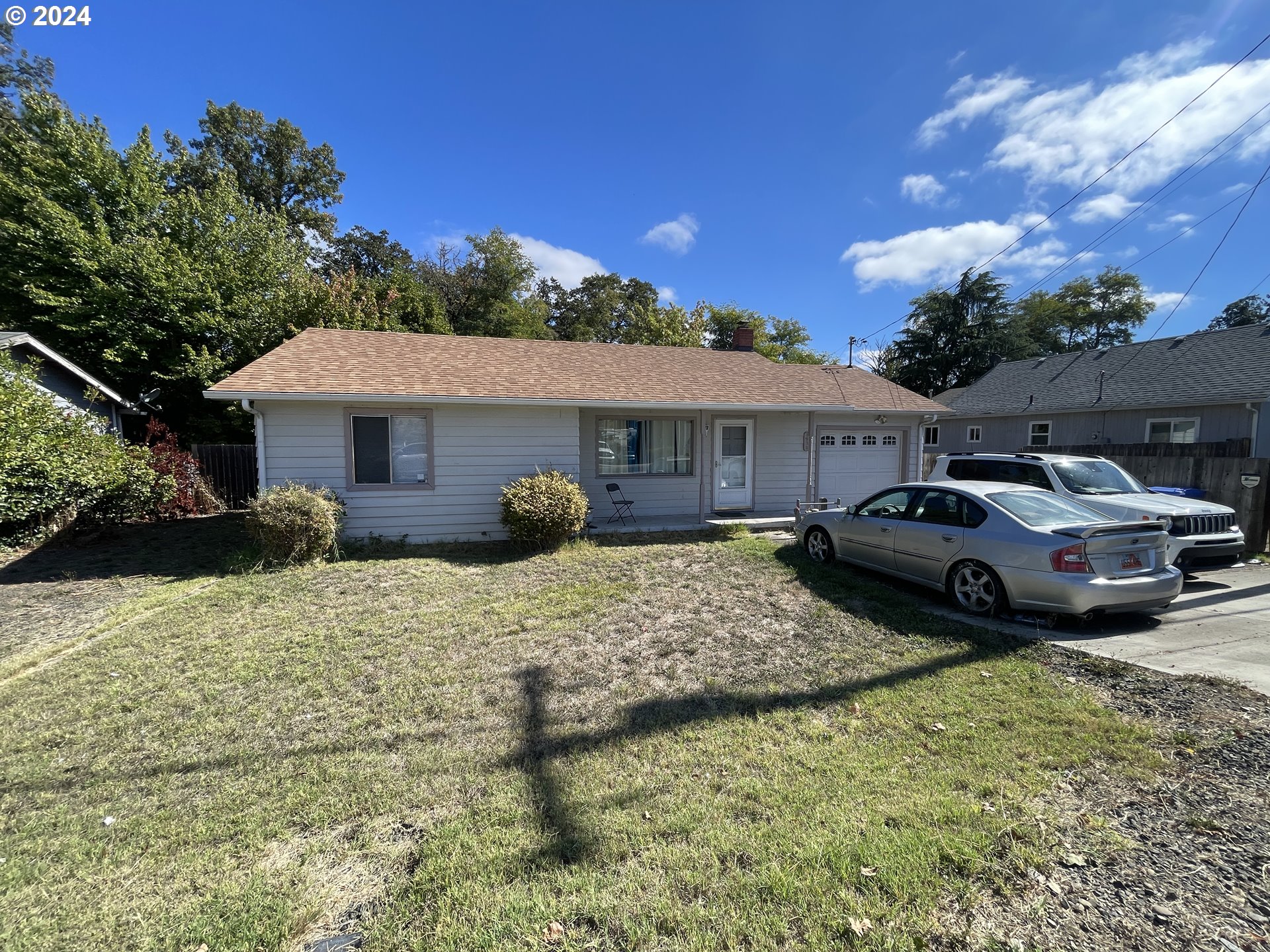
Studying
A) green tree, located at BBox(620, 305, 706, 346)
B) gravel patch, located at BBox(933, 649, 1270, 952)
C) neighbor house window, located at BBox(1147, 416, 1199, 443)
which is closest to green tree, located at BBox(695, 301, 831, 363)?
green tree, located at BBox(620, 305, 706, 346)

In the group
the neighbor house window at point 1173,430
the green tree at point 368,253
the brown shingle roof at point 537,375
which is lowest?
the neighbor house window at point 1173,430

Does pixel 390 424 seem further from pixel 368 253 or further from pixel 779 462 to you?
pixel 368 253

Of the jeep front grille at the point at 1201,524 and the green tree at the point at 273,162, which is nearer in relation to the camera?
the jeep front grille at the point at 1201,524

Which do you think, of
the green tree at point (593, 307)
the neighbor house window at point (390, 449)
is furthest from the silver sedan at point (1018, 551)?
the green tree at point (593, 307)

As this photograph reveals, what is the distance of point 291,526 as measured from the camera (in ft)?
26.6

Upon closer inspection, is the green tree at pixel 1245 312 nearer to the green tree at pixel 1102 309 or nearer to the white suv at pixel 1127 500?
the green tree at pixel 1102 309

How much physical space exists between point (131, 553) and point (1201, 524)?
1724cm

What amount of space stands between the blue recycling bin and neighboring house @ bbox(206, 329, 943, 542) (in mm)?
4574

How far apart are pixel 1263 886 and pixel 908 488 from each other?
532 centimetres

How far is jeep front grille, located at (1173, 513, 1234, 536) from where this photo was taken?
25.3ft

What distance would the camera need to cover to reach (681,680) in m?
4.61

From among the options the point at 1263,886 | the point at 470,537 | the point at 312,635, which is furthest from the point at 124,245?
the point at 1263,886

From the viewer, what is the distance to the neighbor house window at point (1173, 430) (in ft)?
58.2

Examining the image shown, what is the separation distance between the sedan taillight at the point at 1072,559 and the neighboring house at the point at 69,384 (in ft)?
58.8
